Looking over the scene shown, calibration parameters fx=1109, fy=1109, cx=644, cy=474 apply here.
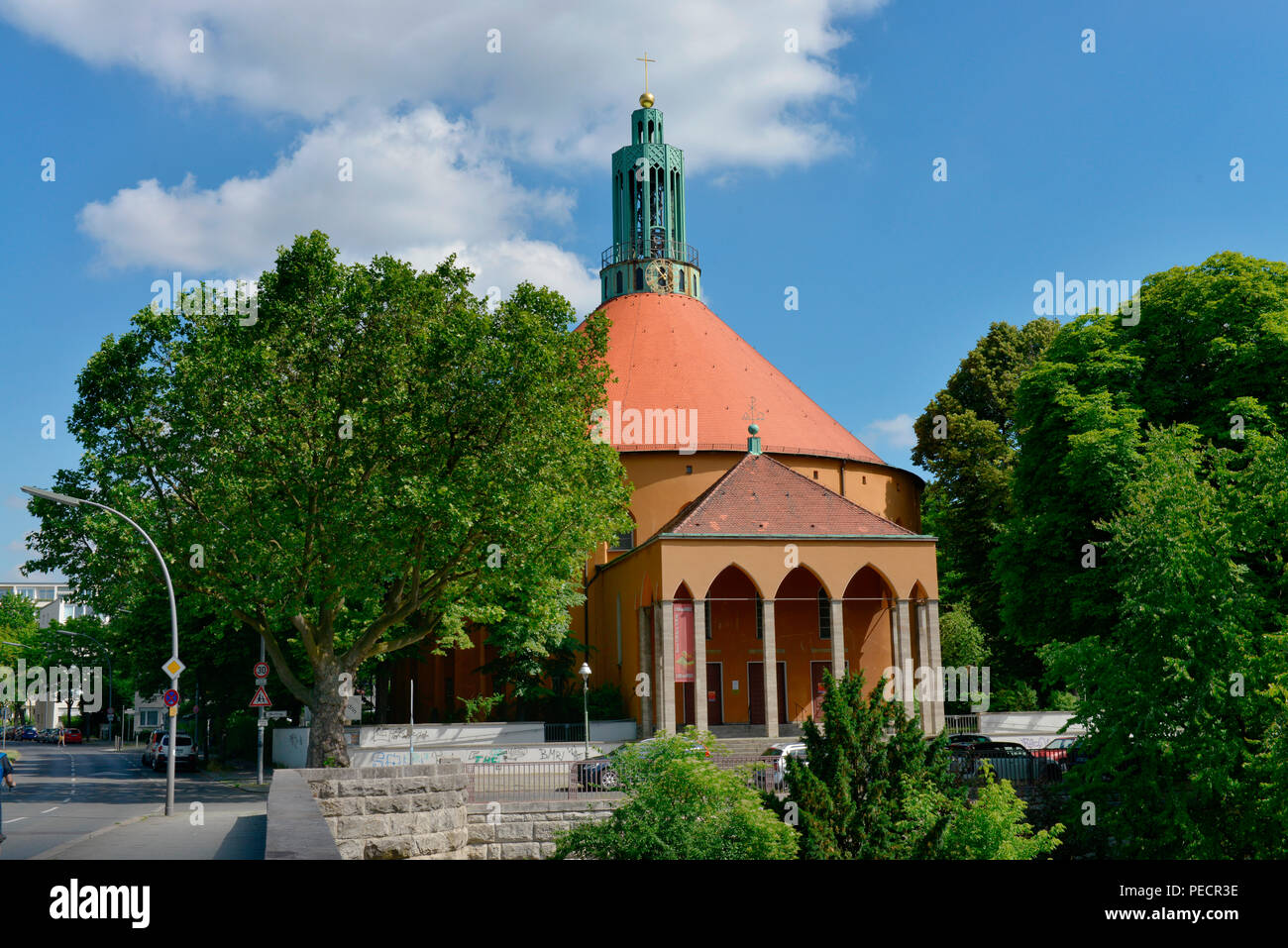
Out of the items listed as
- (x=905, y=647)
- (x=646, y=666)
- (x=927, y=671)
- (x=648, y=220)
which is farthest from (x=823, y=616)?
(x=648, y=220)

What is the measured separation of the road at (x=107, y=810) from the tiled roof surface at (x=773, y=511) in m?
17.6

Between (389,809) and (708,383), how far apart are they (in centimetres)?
3604

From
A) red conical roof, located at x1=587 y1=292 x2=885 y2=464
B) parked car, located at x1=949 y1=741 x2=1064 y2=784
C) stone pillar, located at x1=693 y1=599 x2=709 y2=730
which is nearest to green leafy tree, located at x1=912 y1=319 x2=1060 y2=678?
red conical roof, located at x1=587 y1=292 x2=885 y2=464

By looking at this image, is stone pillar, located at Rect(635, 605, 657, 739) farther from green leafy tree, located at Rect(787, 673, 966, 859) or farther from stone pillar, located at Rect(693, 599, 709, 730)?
green leafy tree, located at Rect(787, 673, 966, 859)

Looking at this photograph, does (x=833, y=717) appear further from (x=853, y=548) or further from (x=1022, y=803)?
(x=853, y=548)

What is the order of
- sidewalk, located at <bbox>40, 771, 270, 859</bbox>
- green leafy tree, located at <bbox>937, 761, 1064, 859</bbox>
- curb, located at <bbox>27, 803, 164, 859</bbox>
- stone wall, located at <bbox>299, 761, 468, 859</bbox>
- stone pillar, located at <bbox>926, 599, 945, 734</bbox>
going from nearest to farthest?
1. sidewalk, located at <bbox>40, 771, 270, 859</bbox>
2. stone wall, located at <bbox>299, 761, 468, 859</bbox>
3. curb, located at <bbox>27, 803, 164, 859</bbox>
4. green leafy tree, located at <bbox>937, 761, 1064, 859</bbox>
5. stone pillar, located at <bbox>926, 599, 945, 734</bbox>

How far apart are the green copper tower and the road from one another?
32.5 metres

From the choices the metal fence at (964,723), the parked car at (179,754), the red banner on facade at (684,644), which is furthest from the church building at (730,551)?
the parked car at (179,754)

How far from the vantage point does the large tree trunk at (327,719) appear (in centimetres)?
2852

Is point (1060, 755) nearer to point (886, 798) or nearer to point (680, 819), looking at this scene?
point (886, 798)

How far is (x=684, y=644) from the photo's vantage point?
37656mm

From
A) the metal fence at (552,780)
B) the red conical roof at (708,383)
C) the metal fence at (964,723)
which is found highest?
the red conical roof at (708,383)

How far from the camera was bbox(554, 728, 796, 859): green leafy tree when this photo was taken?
1603cm

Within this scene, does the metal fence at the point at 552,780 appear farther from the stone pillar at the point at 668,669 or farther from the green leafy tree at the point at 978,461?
the green leafy tree at the point at 978,461
